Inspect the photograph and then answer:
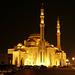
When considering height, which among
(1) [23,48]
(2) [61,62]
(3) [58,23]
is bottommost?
(2) [61,62]

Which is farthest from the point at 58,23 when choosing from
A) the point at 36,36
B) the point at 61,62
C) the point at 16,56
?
the point at 16,56

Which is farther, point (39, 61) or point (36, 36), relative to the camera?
point (36, 36)

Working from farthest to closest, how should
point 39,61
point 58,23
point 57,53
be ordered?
1. point 58,23
2. point 57,53
3. point 39,61

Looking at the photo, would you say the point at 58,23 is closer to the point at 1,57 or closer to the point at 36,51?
the point at 36,51

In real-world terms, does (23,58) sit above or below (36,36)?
below

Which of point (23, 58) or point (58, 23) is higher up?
point (58, 23)

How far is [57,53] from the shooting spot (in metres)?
76.9

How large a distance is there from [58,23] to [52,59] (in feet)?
52.7

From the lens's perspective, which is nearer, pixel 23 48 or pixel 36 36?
pixel 23 48

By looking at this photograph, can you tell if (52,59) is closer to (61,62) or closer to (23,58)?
(61,62)

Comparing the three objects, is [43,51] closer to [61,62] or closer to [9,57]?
[61,62]

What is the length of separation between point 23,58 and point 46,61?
7.79 m

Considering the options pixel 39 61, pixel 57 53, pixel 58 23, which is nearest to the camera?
pixel 39 61

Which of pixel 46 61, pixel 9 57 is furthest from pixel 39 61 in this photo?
pixel 9 57
